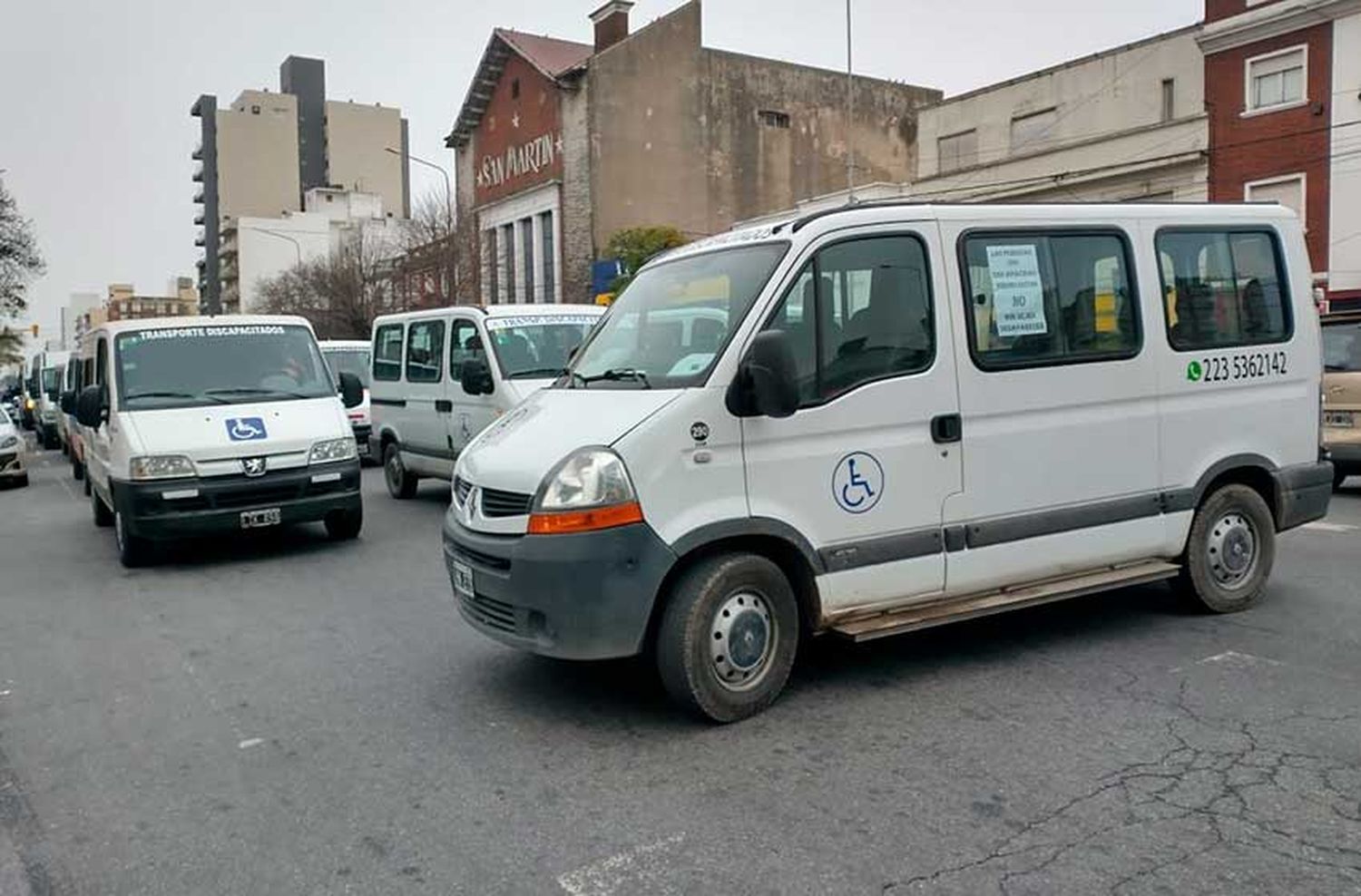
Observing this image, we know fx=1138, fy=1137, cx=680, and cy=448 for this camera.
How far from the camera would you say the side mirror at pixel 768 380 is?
15.9ft

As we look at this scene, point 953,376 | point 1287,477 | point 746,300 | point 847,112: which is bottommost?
point 1287,477

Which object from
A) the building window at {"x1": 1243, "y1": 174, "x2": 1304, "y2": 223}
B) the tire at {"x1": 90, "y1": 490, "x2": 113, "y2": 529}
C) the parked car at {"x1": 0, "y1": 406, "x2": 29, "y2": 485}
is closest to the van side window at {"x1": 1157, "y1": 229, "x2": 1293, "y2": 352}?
the tire at {"x1": 90, "y1": 490, "x2": 113, "y2": 529}

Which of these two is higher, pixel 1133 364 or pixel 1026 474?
pixel 1133 364

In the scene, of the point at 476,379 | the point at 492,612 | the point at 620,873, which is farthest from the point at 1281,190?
the point at 620,873

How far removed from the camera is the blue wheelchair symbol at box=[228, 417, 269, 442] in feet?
31.2

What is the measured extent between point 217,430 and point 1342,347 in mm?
11344

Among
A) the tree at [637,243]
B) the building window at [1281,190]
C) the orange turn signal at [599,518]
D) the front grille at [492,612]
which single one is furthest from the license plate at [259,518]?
the tree at [637,243]

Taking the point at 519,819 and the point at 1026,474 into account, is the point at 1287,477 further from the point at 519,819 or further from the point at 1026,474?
the point at 519,819

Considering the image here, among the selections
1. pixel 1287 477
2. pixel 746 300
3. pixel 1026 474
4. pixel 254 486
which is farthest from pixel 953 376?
pixel 254 486

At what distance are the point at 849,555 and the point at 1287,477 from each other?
10.6 ft

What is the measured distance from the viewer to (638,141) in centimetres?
4350

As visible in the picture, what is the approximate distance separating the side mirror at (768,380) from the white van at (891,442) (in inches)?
0.5

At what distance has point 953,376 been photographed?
5531 mm

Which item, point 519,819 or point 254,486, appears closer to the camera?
point 519,819
